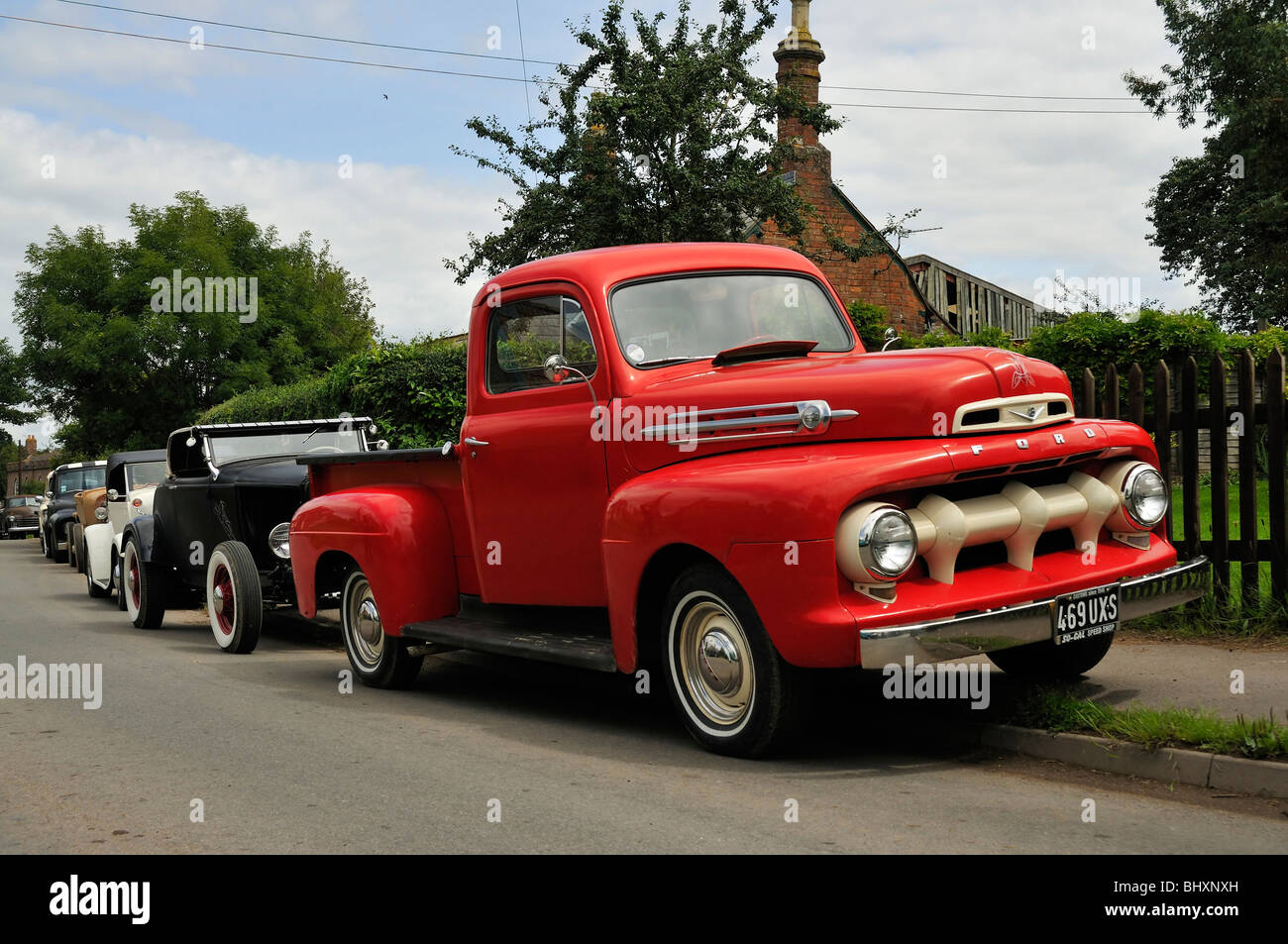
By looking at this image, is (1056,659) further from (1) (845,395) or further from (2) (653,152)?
(2) (653,152)

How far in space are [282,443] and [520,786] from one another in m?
7.72

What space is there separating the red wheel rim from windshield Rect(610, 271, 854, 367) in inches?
215

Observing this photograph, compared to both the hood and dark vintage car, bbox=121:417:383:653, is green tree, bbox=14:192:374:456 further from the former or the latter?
the hood

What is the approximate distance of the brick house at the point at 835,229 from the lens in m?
31.4

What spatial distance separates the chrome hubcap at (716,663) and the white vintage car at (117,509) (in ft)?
32.6

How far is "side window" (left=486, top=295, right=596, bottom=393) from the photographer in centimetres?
639

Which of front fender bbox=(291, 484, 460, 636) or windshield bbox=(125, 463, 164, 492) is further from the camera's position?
windshield bbox=(125, 463, 164, 492)

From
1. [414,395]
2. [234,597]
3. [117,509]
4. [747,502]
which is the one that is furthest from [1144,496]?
[117,509]

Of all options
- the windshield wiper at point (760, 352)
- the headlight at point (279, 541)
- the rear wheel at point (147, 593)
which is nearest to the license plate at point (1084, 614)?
the windshield wiper at point (760, 352)

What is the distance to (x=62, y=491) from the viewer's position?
89.8 feet

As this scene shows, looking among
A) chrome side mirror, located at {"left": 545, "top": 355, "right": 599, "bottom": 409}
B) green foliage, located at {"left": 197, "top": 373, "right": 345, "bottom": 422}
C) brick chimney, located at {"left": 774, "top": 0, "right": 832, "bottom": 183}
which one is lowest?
chrome side mirror, located at {"left": 545, "top": 355, "right": 599, "bottom": 409}

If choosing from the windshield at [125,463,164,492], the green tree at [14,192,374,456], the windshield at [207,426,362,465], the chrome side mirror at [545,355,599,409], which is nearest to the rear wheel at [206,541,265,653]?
the windshield at [207,426,362,465]

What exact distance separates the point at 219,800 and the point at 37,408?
39646 millimetres

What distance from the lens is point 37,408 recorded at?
4038 cm
